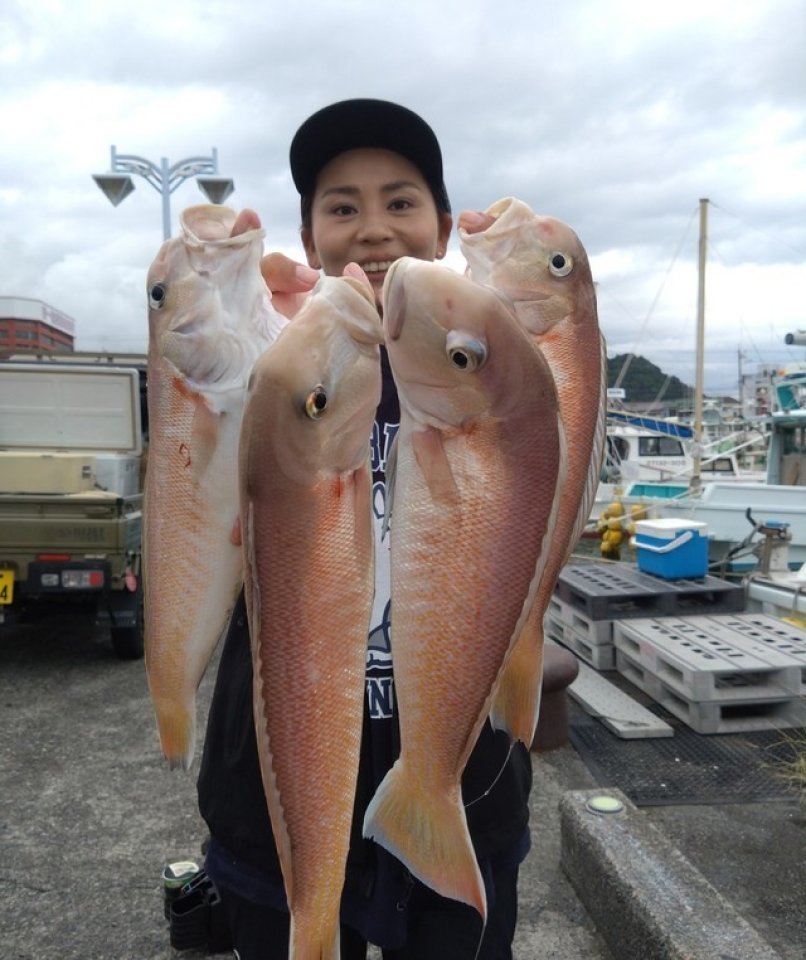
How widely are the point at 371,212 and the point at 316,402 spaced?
724 mm

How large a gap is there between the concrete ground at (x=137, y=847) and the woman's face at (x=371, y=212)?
3118mm

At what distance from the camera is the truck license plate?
6.76 metres

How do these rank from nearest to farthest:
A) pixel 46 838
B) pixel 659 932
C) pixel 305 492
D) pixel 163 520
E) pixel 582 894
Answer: pixel 305 492 → pixel 163 520 → pixel 659 932 → pixel 582 894 → pixel 46 838

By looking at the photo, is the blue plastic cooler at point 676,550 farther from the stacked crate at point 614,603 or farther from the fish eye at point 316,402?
the fish eye at point 316,402

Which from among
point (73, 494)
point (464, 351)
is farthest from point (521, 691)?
point (73, 494)

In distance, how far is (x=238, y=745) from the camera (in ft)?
5.84

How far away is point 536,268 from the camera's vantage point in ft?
4.84

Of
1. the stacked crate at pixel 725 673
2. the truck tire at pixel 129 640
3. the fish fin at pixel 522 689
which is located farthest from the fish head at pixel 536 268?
the truck tire at pixel 129 640

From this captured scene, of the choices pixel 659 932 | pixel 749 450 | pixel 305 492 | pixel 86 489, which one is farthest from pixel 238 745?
pixel 749 450

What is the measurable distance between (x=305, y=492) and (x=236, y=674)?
79cm

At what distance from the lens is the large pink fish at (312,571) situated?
1.20m

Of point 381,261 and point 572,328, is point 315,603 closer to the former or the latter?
point 572,328

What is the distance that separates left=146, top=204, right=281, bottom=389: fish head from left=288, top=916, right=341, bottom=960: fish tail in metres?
0.94

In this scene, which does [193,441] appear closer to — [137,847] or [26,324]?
[137,847]
